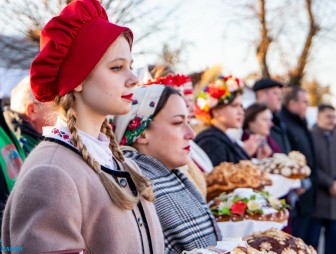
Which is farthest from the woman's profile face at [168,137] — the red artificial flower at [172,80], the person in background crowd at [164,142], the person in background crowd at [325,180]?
the person in background crowd at [325,180]

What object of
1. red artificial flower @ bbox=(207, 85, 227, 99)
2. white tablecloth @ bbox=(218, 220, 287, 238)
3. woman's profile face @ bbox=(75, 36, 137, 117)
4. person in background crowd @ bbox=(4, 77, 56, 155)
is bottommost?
white tablecloth @ bbox=(218, 220, 287, 238)

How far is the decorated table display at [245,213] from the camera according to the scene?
3.56 m

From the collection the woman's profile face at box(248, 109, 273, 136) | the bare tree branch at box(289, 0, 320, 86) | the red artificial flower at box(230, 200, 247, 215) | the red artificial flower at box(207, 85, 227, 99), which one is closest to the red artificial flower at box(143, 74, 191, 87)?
the red artificial flower at box(230, 200, 247, 215)

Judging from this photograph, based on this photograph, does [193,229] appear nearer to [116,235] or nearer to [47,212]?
[116,235]

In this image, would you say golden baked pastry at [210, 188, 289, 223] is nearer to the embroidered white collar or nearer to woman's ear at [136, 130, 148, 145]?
woman's ear at [136, 130, 148, 145]

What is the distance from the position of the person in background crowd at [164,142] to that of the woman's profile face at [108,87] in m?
0.81

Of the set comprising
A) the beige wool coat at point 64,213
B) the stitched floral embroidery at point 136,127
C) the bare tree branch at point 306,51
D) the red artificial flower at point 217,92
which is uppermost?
the beige wool coat at point 64,213

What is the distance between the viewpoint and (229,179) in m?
4.02

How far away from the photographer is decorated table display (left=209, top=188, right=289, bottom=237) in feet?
11.7

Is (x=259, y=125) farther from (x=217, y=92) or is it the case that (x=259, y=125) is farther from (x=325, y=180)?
(x=325, y=180)

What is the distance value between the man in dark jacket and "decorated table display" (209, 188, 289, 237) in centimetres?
314

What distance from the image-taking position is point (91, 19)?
2.07 m

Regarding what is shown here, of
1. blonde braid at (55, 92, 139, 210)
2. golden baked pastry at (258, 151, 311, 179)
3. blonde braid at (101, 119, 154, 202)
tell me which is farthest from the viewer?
golden baked pastry at (258, 151, 311, 179)

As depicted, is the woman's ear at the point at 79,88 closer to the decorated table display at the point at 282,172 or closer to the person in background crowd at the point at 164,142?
the person in background crowd at the point at 164,142
